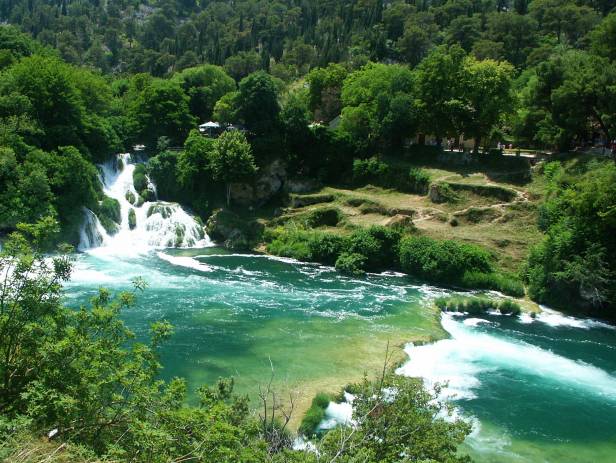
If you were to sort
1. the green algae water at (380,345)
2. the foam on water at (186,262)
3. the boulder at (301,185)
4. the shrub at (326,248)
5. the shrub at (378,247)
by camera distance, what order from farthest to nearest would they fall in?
the boulder at (301,185)
the shrub at (326,248)
the shrub at (378,247)
the foam on water at (186,262)
the green algae water at (380,345)

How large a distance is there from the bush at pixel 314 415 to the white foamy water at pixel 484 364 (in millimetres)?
4526

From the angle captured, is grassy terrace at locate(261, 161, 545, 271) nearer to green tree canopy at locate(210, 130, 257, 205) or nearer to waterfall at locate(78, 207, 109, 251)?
green tree canopy at locate(210, 130, 257, 205)

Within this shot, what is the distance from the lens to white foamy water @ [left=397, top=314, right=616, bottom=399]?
75.7ft

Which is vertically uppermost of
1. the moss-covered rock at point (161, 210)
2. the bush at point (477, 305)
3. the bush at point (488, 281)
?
the moss-covered rock at point (161, 210)

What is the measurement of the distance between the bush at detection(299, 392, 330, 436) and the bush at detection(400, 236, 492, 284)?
18.2 metres

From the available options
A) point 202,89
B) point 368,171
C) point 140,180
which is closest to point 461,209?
point 368,171

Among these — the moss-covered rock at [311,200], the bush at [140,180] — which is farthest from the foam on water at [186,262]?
the moss-covered rock at [311,200]

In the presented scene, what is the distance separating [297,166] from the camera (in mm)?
52406

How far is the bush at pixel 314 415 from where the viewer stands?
60.2 feet

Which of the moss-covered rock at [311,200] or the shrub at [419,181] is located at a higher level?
the shrub at [419,181]

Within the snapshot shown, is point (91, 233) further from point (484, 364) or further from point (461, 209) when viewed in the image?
point (484, 364)

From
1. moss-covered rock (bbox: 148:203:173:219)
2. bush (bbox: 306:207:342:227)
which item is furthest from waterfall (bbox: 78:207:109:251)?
bush (bbox: 306:207:342:227)

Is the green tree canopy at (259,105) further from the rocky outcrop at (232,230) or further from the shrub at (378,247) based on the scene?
the shrub at (378,247)

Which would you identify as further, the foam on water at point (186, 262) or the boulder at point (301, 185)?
the boulder at point (301, 185)
